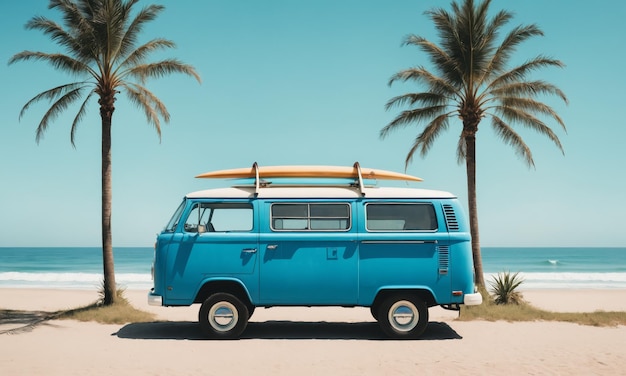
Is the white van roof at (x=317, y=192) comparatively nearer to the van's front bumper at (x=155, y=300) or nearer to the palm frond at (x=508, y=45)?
the van's front bumper at (x=155, y=300)

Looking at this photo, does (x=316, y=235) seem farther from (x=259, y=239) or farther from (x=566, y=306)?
(x=566, y=306)

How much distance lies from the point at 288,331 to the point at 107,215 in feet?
21.7

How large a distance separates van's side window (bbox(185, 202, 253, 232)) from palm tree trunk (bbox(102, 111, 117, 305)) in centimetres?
576

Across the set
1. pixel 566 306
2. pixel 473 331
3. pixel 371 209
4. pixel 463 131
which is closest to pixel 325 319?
pixel 473 331

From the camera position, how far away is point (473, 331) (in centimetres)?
1096

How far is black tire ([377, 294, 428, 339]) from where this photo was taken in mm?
9617

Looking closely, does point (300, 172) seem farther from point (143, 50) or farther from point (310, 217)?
point (143, 50)

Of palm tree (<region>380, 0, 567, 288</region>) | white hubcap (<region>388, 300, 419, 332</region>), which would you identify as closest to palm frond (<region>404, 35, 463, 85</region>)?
palm tree (<region>380, 0, 567, 288</region>)

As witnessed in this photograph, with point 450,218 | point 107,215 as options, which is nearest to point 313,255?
point 450,218

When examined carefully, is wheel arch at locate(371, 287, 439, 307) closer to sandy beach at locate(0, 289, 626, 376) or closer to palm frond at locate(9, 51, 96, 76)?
sandy beach at locate(0, 289, 626, 376)

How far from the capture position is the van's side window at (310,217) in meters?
9.67

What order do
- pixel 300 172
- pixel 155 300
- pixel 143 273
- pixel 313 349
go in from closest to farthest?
pixel 313 349 → pixel 155 300 → pixel 300 172 → pixel 143 273

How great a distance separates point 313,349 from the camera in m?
8.96

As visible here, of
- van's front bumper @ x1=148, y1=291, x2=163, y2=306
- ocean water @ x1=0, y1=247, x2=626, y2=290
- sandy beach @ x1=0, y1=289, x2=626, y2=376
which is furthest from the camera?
ocean water @ x1=0, y1=247, x2=626, y2=290
